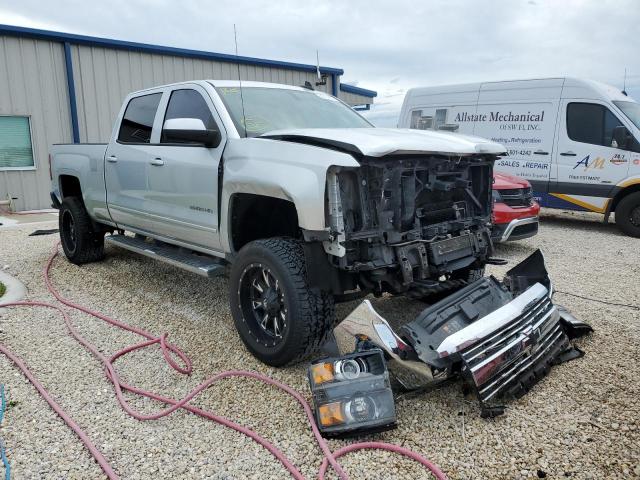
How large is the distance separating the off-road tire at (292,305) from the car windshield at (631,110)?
24.6 feet

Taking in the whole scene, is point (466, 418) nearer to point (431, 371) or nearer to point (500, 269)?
point (431, 371)

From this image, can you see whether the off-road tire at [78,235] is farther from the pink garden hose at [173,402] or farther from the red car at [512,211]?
the red car at [512,211]

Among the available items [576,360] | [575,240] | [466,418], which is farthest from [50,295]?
[575,240]

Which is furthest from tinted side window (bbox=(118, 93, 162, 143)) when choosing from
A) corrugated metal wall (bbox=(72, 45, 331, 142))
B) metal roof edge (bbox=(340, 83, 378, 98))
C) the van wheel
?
metal roof edge (bbox=(340, 83, 378, 98))

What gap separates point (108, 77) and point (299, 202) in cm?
1123

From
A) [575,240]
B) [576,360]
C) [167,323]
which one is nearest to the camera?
[576,360]

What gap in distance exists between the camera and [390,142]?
3047mm

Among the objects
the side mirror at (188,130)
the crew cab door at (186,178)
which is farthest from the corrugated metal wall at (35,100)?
the side mirror at (188,130)

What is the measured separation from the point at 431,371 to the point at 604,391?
113 centimetres

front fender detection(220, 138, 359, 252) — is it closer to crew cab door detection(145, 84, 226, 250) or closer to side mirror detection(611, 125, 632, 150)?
crew cab door detection(145, 84, 226, 250)

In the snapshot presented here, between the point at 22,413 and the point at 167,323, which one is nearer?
the point at 22,413

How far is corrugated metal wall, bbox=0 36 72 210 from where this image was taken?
36.6 feet

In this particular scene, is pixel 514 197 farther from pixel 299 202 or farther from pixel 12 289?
pixel 12 289

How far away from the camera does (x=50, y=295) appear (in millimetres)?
5176
